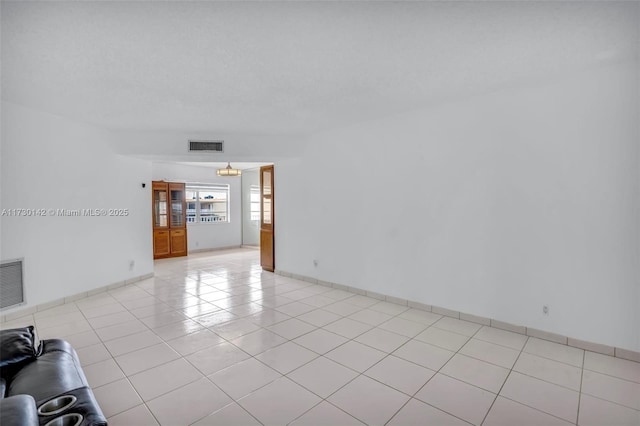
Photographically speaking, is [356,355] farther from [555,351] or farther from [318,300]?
[555,351]

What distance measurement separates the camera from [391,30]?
2350 millimetres

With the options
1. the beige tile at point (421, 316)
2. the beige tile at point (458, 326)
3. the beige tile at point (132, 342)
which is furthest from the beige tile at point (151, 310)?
the beige tile at point (458, 326)

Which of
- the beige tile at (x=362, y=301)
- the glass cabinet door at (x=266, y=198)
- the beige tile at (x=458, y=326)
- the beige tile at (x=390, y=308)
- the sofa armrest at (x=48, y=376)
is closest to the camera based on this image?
the sofa armrest at (x=48, y=376)

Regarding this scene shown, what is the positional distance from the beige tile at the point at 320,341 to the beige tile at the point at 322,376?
25 cm

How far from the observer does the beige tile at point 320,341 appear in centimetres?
323

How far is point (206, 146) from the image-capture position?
5.31 metres

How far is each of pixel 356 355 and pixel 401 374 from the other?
49 centimetres

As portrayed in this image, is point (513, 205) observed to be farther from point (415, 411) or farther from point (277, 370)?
point (277, 370)

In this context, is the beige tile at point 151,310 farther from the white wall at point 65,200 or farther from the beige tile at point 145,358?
the white wall at point 65,200

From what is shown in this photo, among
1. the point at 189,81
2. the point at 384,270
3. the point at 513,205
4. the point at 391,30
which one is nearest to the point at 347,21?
the point at 391,30

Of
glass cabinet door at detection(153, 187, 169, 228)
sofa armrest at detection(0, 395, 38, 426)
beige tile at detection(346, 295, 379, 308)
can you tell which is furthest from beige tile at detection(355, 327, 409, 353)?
glass cabinet door at detection(153, 187, 169, 228)

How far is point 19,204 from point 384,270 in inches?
196

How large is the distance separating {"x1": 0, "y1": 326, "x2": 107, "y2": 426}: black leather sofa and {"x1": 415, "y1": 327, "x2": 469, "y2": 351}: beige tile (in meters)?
2.91

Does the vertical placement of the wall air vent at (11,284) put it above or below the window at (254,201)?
below
